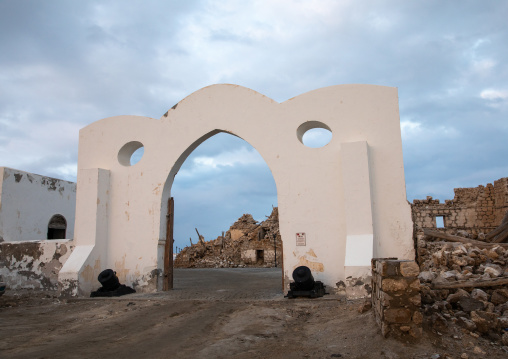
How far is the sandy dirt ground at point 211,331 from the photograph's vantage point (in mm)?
4898

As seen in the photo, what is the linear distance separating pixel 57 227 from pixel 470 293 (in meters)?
14.3

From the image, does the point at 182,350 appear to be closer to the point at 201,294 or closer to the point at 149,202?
the point at 201,294

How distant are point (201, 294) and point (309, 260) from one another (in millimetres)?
2716

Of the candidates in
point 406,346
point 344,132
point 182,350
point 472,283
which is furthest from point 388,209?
point 182,350


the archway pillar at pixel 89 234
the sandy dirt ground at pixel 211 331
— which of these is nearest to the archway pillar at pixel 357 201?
the sandy dirt ground at pixel 211 331

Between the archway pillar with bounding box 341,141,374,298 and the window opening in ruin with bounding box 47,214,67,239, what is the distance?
37.2 feet

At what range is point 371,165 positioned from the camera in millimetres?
8844

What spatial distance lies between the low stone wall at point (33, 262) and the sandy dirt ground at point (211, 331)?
136 centimetres

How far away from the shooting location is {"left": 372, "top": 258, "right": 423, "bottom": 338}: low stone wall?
192 inches

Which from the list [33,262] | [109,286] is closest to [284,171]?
[109,286]

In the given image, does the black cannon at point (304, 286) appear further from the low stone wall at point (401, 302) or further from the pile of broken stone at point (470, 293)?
the low stone wall at point (401, 302)

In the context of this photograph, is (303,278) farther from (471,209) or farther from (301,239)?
(471,209)

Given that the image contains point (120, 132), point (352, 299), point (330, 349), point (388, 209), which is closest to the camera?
point (330, 349)

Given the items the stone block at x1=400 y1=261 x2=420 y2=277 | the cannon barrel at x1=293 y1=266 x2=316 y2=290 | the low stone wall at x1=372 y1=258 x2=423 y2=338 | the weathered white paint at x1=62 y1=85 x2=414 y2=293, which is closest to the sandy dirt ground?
the low stone wall at x1=372 y1=258 x2=423 y2=338
